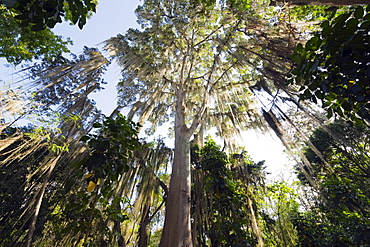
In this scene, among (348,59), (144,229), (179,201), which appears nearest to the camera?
(348,59)

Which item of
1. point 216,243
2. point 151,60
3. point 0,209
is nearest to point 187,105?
point 151,60

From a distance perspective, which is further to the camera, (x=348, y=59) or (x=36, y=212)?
(x=36, y=212)

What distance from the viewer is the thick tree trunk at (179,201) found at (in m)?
2.22

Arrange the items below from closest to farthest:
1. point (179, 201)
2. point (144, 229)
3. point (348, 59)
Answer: point (348, 59), point (179, 201), point (144, 229)

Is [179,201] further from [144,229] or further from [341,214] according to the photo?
[341,214]

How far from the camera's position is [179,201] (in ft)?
8.50

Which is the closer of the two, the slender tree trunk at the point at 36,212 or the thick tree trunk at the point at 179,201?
the thick tree trunk at the point at 179,201

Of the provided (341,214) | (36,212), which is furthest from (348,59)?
(36,212)

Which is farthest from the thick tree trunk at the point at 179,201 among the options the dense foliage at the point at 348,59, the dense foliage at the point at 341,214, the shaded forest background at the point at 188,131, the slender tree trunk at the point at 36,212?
the dense foliage at the point at 348,59

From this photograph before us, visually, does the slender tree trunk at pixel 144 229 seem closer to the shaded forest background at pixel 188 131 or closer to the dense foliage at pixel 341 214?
the shaded forest background at pixel 188 131

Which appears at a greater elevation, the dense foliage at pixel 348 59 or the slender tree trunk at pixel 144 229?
the slender tree trunk at pixel 144 229

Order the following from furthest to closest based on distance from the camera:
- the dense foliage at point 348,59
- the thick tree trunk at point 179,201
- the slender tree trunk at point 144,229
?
the slender tree trunk at point 144,229
the thick tree trunk at point 179,201
the dense foliage at point 348,59

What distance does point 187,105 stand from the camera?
5.68m

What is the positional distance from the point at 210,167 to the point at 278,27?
2.54 metres
